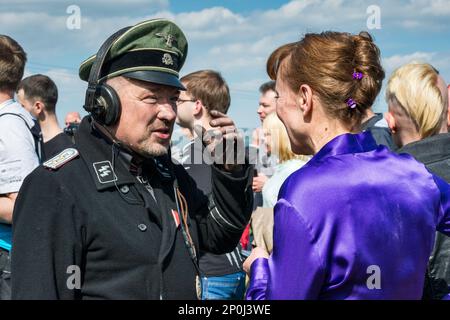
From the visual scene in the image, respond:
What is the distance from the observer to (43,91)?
6.26 m

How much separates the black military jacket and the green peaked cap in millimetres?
292

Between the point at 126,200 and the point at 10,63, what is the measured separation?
2.30 metres

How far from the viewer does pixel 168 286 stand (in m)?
2.48

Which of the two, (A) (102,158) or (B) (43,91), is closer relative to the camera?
(A) (102,158)

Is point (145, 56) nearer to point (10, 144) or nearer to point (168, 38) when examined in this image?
point (168, 38)

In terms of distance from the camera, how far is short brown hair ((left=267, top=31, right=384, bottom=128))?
7.74 ft

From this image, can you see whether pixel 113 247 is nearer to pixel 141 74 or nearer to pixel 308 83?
pixel 141 74

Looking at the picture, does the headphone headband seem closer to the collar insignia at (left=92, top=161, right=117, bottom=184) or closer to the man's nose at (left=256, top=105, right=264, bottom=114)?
the collar insignia at (left=92, top=161, right=117, bottom=184)

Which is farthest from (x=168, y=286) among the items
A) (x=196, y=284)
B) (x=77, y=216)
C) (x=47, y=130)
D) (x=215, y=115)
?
(x=47, y=130)

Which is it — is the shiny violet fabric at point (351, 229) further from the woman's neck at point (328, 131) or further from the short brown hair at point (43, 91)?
the short brown hair at point (43, 91)

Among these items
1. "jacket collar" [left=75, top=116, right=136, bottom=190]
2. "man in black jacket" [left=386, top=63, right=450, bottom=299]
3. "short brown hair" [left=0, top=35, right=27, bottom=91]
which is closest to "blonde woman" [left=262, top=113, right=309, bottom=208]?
"man in black jacket" [left=386, top=63, right=450, bottom=299]

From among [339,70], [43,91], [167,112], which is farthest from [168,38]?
[43,91]

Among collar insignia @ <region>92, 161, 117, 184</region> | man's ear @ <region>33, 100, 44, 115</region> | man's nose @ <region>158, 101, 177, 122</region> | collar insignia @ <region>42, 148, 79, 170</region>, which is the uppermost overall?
man's ear @ <region>33, 100, 44, 115</region>
